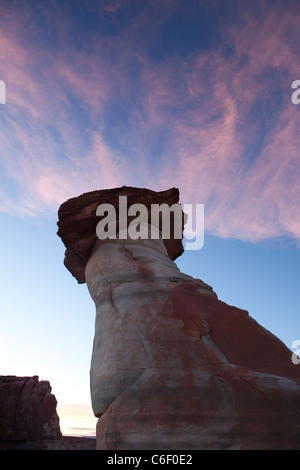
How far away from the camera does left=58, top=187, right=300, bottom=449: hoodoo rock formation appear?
314cm

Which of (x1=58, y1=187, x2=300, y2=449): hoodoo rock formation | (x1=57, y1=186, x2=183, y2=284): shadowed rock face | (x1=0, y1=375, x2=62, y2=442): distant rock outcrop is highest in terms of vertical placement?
(x1=57, y1=186, x2=183, y2=284): shadowed rock face

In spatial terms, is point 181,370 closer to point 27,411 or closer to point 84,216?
point 84,216

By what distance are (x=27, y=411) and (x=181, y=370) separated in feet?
55.1

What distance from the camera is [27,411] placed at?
55.1 feet

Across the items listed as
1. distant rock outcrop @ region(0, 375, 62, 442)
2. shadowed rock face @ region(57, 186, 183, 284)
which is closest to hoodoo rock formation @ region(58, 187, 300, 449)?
shadowed rock face @ region(57, 186, 183, 284)

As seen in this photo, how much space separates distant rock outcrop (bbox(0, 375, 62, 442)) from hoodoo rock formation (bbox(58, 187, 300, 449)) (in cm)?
1514

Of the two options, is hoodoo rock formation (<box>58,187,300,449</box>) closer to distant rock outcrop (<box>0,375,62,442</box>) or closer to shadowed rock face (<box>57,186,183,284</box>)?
shadowed rock face (<box>57,186,183,284</box>)

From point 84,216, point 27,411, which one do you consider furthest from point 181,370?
point 27,411

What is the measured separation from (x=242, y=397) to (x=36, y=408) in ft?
55.9

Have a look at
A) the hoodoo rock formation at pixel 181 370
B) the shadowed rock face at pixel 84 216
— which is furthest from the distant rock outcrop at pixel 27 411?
the hoodoo rock formation at pixel 181 370

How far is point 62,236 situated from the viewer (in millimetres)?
6922
